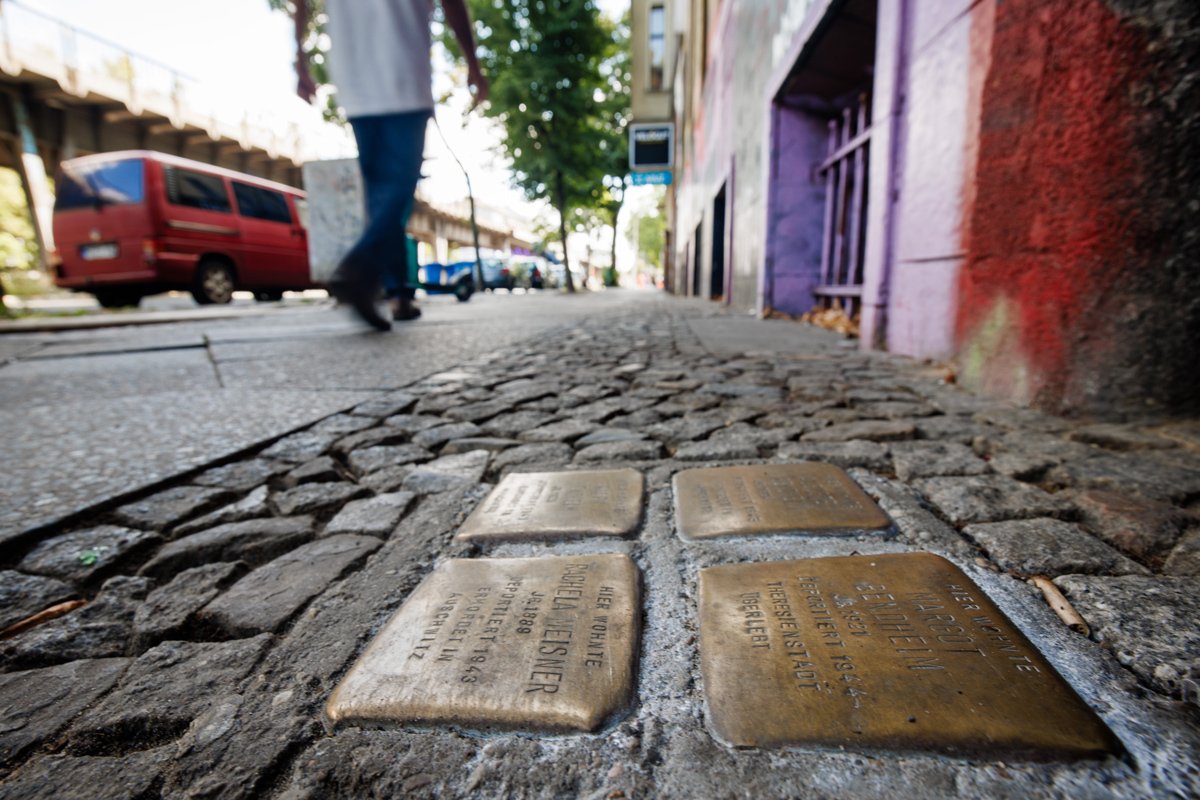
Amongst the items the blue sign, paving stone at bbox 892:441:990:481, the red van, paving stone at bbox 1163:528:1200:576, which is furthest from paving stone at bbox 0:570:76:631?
the blue sign

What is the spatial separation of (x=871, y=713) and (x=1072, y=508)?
847mm

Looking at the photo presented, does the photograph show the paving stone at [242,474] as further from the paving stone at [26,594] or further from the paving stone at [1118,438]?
the paving stone at [1118,438]

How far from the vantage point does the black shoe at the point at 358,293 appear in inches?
150

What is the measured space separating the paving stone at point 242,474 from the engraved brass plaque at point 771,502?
103 cm

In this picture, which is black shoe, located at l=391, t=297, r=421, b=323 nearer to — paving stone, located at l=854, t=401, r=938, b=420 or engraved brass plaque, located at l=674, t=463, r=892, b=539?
paving stone, located at l=854, t=401, r=938, b=420

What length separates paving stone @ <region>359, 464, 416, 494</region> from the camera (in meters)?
1.42

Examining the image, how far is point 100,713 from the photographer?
70 cm

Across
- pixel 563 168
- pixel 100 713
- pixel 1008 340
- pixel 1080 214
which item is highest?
pixel 563 168

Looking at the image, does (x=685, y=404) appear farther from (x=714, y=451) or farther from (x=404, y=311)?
(x=404, y=311)

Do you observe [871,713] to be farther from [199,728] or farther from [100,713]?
[100,713]

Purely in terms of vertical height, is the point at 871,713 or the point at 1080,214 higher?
the point at 1080,214

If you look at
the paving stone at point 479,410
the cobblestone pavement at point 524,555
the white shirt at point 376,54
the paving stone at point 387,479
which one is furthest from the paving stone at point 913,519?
the white shirt at point 376,54

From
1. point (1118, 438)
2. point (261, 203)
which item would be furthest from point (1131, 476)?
point (261, 203)

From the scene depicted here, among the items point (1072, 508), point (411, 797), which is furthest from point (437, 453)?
point (1072, 508)
